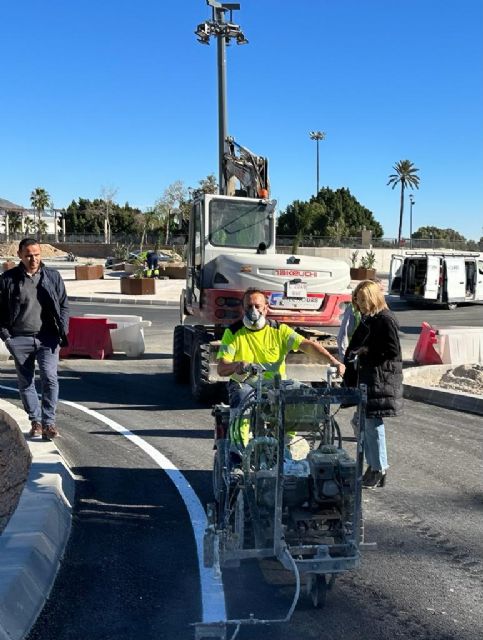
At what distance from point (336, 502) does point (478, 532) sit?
165 cm

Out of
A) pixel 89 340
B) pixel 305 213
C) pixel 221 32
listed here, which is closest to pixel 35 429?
pixel 89 340

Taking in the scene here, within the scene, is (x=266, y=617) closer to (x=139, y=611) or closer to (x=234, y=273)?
(x=139, y=611)

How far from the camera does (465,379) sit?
1032 cm

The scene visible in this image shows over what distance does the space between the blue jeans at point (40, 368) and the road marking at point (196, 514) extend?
101 centimetres

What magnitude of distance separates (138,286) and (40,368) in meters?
23.4

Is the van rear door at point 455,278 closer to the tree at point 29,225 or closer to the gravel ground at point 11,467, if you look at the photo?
the gravel ground at point 11,467

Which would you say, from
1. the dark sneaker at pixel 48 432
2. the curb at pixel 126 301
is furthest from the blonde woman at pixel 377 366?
the curb at pixel 126 301

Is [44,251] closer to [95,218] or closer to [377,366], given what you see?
[95,218]

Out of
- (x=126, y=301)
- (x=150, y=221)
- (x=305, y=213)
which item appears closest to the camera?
(x=126, y=301)

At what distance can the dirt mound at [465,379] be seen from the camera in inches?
390

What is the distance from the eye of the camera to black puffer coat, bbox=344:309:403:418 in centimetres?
553

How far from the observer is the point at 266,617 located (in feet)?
11.8

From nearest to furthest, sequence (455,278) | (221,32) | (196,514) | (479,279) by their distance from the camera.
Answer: (196,514), (221,32), (455,278), (479,279)

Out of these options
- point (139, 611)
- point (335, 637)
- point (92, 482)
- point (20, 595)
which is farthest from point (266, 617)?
point (92, 482)
